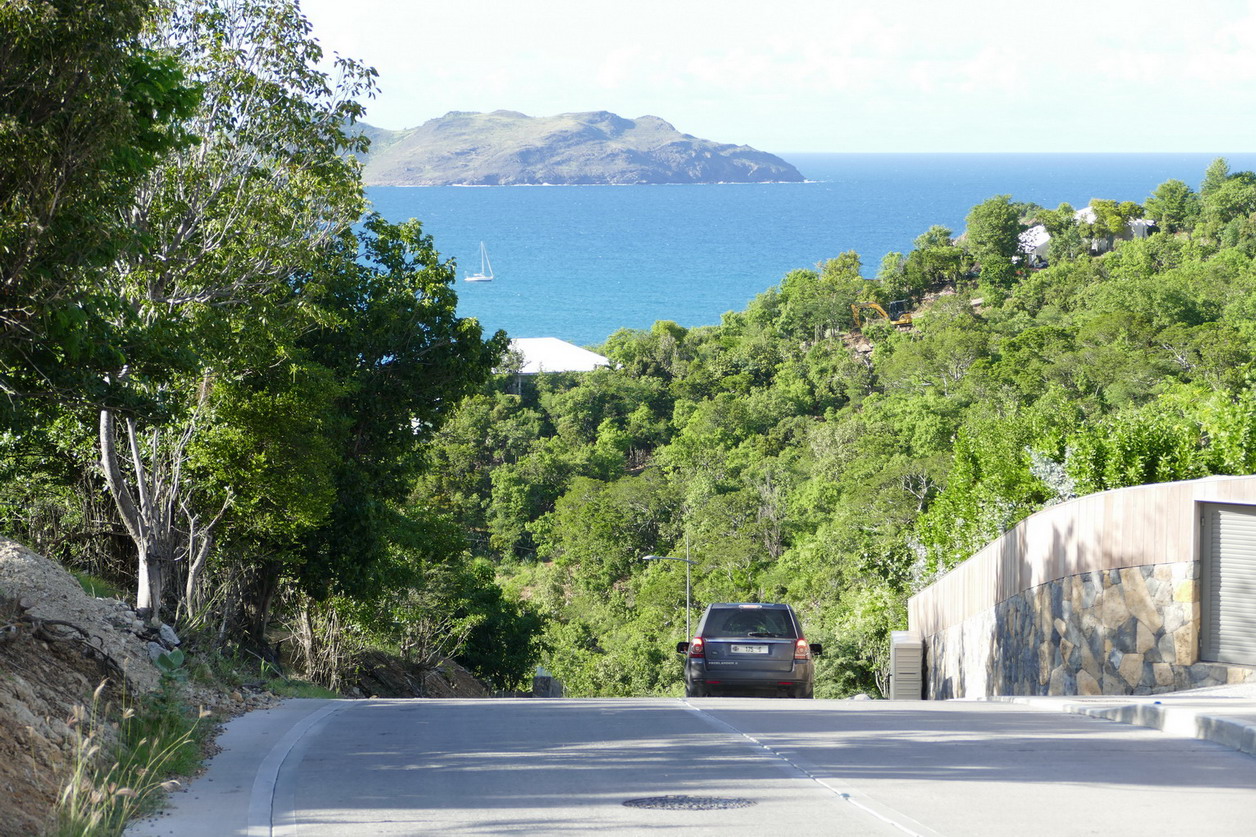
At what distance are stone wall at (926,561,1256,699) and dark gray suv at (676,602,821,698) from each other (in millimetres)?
3443

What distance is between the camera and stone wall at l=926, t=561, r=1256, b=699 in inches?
629

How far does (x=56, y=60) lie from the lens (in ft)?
29.7

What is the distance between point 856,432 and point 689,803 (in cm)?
6547

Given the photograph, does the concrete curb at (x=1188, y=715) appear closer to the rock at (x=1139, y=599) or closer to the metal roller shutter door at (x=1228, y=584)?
the metal roller shutter door at (x=1228, y=584)

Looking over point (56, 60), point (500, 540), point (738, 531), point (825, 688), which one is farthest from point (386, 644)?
point (500, 540)

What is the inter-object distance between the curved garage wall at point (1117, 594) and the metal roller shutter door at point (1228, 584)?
0.07ft

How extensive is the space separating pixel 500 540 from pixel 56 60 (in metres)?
72.8

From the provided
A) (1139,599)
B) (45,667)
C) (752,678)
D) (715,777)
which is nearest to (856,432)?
(752,678)

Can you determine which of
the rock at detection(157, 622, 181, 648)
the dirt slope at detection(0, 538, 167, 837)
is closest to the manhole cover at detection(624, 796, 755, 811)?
the dirt slope at detection(0, 538, 167, 837)

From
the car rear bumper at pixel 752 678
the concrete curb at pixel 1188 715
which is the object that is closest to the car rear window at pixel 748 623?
the car rear bumper at pixel 752 678

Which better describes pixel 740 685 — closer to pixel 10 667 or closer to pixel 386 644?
pixel 10 667

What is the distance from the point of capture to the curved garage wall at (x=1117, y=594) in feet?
51.9

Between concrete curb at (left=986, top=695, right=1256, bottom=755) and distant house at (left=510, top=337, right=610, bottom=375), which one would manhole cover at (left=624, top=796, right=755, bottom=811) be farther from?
distant house at (left=510, top=337, right=610, bottom=375)

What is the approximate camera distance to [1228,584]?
51.5 ft
